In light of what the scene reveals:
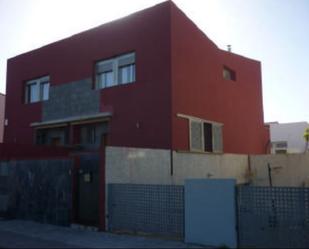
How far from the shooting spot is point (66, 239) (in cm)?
826

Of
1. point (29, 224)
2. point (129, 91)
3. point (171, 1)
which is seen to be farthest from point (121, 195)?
point (171, 1)

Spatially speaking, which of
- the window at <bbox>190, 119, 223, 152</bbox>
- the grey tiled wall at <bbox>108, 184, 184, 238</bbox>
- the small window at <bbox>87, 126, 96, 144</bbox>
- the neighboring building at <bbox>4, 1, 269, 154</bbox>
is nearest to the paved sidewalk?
the grey tiled wall at <bbox>108, 184, 184, 238</bbox>

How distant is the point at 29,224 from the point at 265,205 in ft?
22.7

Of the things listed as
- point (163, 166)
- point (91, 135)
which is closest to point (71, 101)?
point (91, 135)

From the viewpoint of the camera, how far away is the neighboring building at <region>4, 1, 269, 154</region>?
538 inches

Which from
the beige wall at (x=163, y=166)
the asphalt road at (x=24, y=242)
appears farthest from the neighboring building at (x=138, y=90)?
the asphalt road at (x=24, y=242)

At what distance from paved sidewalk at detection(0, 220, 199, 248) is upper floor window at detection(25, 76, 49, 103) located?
994cm

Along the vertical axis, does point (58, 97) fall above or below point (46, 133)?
above

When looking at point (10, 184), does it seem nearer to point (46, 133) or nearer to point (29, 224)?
point (29, 224)

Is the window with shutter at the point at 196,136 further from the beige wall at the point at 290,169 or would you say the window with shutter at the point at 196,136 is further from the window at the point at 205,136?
the beige wall at the point at 290,169

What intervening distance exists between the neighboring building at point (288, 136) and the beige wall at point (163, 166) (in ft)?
72.3

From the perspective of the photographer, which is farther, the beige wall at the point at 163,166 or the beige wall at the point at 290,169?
the beige wall at the point at 290,169

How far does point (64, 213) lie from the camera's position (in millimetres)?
10031

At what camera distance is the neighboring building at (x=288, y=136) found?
124ft
